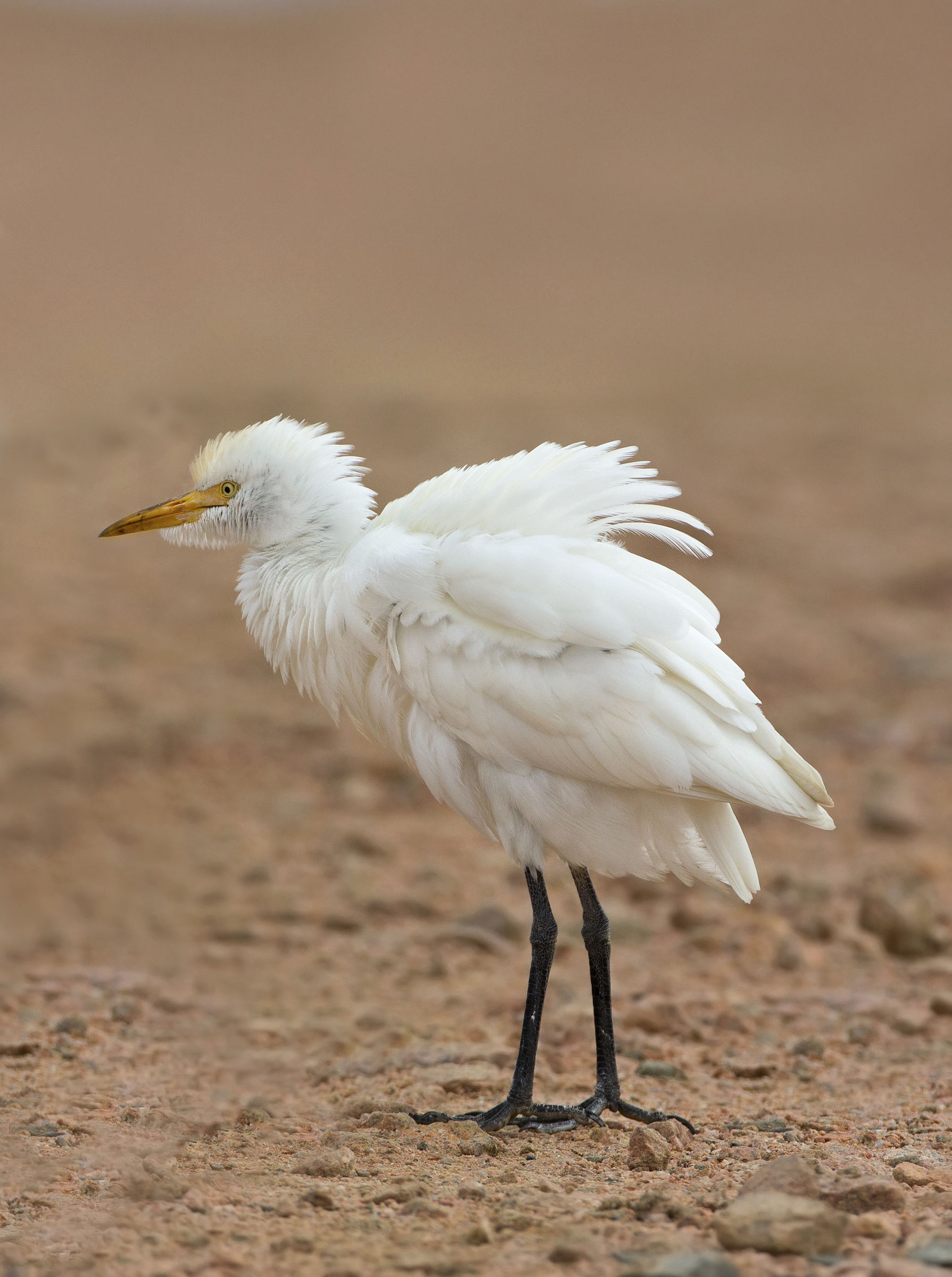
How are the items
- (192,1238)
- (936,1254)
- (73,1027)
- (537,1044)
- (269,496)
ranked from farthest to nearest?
(73,1027) → (269,496) → (537,1044) → (192,1238) → (936,1254)

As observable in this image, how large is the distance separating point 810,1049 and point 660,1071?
706 mm

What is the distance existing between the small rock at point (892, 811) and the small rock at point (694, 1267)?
5.64 meters

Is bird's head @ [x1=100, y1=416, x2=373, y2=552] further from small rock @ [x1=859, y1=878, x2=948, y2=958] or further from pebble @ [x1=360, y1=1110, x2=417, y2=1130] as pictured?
small rock @ [x1=859, y1=878, x2=948, y2=958]

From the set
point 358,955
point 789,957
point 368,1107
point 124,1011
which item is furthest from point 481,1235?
point 789,957

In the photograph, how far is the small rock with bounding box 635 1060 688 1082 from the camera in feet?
17.4

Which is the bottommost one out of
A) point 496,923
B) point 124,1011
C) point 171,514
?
point 124,1011

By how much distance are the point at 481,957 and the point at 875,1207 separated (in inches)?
138

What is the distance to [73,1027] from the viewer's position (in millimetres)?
5562

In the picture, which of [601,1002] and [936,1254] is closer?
[936,1254]

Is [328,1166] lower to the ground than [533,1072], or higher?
lower

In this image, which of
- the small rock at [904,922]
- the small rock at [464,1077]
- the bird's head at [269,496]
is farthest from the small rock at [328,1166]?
the small rock at [904,922]

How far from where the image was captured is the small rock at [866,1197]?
3.50 m

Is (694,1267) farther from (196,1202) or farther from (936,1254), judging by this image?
(196,1202)

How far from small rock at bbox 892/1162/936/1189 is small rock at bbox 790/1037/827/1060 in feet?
5.68
